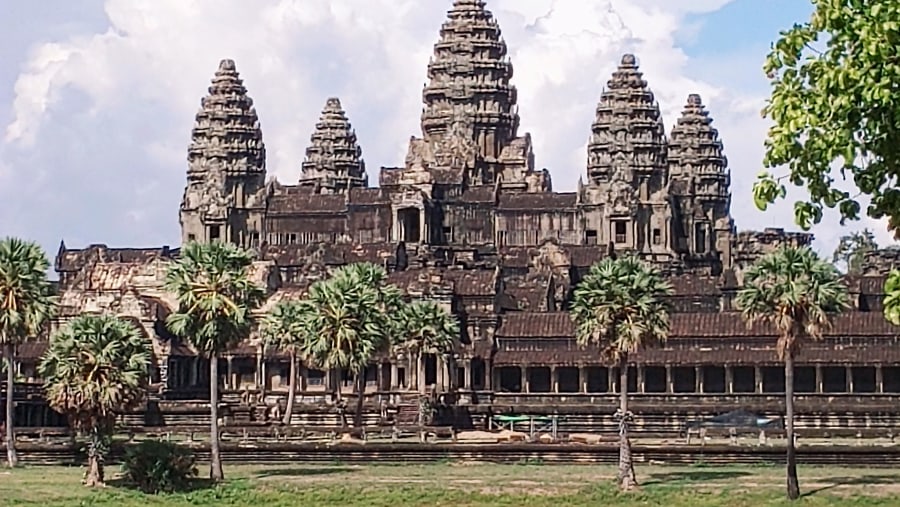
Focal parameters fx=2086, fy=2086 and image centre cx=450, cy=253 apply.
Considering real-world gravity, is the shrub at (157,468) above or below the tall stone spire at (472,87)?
below

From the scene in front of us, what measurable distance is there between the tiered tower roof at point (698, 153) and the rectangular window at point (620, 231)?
2982 centimetres

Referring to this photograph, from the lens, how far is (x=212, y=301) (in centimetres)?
6800

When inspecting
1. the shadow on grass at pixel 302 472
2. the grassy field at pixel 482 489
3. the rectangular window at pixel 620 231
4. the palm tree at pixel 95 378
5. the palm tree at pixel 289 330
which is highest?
the rectangular window at pixel 620 231

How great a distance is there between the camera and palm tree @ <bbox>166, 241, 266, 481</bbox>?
68.1 m

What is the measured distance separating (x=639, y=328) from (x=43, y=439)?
2704 cm

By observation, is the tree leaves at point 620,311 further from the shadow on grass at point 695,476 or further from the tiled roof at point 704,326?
the tiled roof at point 704,326

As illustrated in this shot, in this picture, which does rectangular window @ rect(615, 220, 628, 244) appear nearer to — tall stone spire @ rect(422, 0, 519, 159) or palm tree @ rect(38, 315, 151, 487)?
tall stone spire @ rect(422, 0, 519, 159)

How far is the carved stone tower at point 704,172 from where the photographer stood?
176 metres

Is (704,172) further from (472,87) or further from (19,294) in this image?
(19,294)

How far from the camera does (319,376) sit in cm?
11669

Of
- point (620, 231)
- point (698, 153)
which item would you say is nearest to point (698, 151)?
point (698, 153)

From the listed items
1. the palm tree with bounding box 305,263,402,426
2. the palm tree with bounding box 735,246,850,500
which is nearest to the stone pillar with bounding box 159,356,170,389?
the palm tree with bounding box 305,263,402,426

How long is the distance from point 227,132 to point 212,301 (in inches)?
4165

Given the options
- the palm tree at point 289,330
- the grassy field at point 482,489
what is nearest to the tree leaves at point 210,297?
the grassy field at point 482,489
